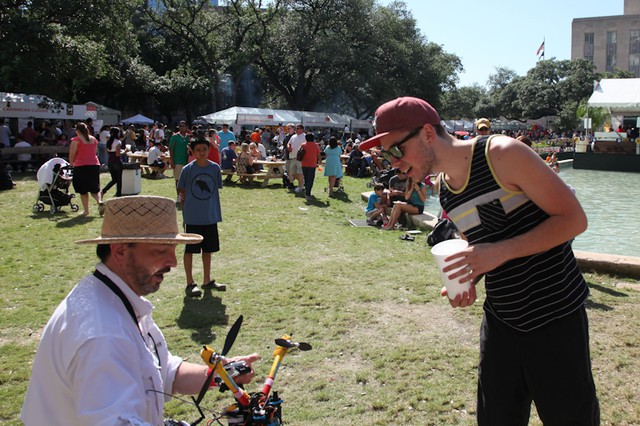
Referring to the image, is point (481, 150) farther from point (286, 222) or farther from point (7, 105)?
point (7, 105)

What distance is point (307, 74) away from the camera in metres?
47.9

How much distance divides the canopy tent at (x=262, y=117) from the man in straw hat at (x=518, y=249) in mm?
28222

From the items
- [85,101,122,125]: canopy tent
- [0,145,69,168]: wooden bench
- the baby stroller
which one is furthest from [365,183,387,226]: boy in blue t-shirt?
[85,101,122,125]: canopy tent

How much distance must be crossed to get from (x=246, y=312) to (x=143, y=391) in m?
4.25

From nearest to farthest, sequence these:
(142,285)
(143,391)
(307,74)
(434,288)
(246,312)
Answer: (143,391) → (142,285) → (246,312) → (434,288) → (307,74)

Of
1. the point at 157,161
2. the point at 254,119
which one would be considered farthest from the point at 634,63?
the point at 157,161

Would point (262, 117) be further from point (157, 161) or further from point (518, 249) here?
point (518, 249)

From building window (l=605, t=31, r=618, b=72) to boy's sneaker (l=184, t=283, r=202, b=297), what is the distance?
114476mm

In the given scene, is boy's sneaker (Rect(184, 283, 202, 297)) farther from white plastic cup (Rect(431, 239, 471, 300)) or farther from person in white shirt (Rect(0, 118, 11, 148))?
person in white shirt (Rect(0, 118, 11, 148))

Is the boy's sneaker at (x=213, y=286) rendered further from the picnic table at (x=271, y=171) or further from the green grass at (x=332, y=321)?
the picnic table at (x=271, y=171)

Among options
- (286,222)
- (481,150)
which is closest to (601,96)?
(286,222)

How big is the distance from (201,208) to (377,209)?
18.2 ft

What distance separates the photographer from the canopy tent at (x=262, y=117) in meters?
30.2

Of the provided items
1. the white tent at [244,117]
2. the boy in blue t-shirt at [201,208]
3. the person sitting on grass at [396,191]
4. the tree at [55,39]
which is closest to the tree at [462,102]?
the white tent at [244,117]
